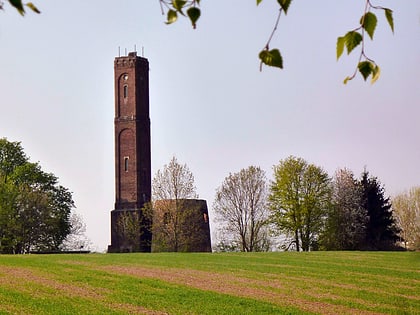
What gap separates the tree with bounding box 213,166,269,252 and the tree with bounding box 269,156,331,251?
111cm

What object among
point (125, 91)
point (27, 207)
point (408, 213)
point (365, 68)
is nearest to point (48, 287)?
point (365, 68)

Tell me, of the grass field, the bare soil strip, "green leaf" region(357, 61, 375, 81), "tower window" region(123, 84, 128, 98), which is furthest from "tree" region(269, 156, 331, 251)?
"green leaf" region(357, 61, 375, 81)

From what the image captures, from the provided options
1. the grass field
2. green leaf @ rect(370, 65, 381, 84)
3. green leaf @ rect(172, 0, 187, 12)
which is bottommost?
the grass field

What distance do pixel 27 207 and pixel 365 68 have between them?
51.4 m

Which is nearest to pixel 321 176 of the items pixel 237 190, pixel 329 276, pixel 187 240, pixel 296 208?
pixel 296 208

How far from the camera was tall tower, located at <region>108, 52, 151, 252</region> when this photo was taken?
2263 inches

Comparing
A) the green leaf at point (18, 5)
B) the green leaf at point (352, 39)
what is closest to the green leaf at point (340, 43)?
the green leaf at point (352, 39)

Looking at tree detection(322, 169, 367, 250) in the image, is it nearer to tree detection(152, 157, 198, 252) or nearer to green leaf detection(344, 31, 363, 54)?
tree detection(152, 157, 198, 252)

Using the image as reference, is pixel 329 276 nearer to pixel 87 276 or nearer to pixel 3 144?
pixel 87 276

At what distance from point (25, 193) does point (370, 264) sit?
28.3m

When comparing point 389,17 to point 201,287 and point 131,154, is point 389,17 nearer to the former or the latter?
point 201,287

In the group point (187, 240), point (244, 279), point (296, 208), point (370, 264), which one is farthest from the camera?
point (296, 208)

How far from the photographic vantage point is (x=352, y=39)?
9.84 ft

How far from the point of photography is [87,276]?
25000 millimetres
